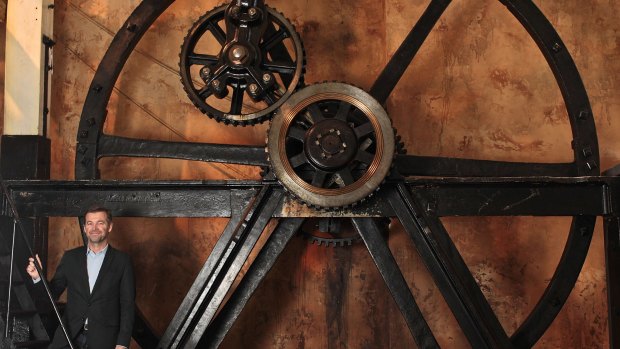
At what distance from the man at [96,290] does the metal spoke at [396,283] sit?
1246mm

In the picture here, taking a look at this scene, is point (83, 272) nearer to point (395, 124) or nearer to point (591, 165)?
point (395, 124)

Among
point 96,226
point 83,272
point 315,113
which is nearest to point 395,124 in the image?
point 315,113

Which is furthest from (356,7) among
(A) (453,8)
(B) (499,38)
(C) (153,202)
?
A: (C) (153,202)

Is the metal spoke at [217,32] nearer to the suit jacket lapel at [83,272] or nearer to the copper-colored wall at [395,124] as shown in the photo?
the copper-colored wall at [395,124]

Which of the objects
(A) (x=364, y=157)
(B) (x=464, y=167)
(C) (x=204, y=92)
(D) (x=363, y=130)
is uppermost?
(C) (x=204, y=92)

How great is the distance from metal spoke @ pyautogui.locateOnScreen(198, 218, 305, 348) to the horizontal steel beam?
112 mm

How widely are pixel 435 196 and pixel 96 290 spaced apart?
1806 millimetres

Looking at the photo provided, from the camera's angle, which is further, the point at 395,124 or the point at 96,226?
the point at 395,124

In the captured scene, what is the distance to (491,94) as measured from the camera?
5098mm

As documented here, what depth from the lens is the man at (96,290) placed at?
333 centimetres

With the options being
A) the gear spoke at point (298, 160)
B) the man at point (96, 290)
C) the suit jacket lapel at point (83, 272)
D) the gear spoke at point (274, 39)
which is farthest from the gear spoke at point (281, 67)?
the suit jacket lapel at point (83, 272)

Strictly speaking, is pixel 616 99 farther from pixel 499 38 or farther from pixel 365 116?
pixel 365 116

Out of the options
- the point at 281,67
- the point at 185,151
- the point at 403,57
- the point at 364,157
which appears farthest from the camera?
the point at 403,57

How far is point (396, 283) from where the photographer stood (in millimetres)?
3617
